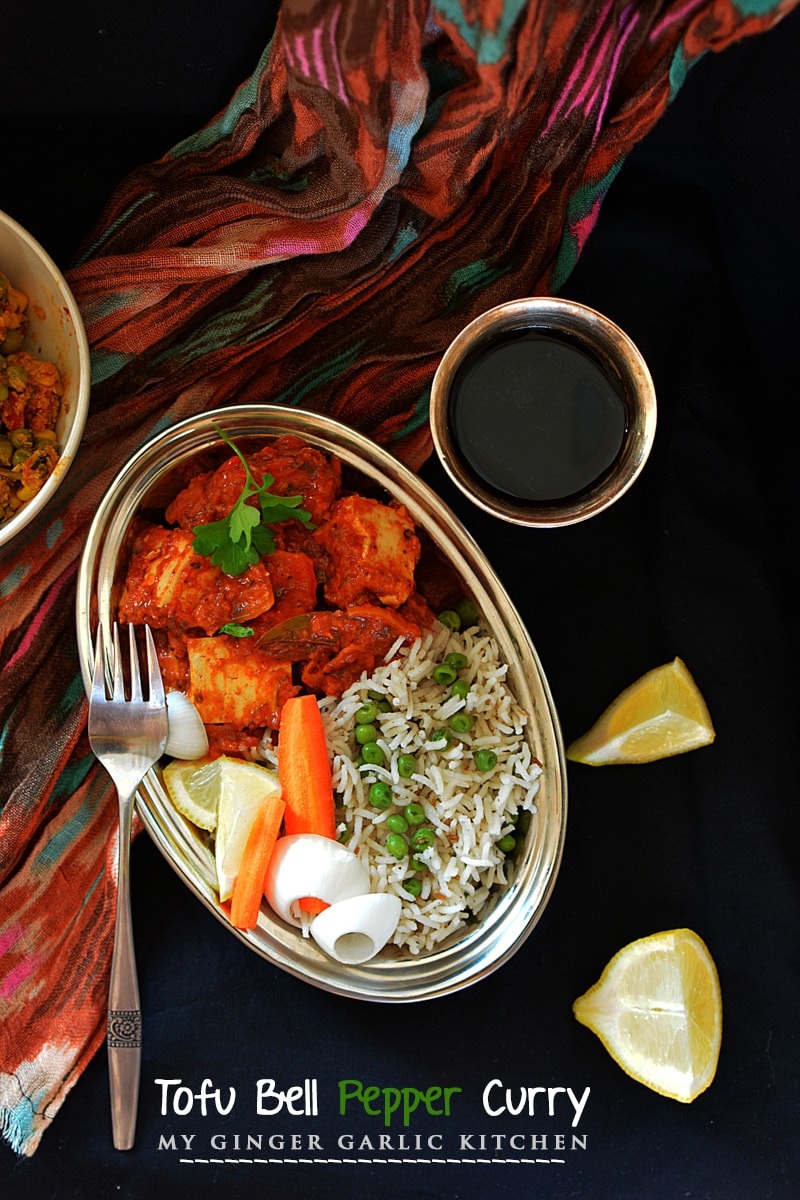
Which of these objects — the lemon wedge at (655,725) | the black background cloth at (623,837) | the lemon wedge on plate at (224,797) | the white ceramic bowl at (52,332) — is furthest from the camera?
the lemon wedge at (655,725)

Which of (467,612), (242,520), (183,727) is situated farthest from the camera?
(467,612)

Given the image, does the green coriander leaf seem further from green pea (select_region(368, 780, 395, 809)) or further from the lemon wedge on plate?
green pea (select_region(368, 780, 395, 809))

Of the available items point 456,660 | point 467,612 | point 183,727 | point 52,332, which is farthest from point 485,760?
point 52,332

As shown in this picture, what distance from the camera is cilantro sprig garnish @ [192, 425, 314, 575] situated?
1.90 m

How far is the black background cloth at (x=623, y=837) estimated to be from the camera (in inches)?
80.5

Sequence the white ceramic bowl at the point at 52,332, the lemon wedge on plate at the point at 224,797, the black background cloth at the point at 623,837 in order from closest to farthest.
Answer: the white ceramic bowl at the point at 52,332 < the lemon wedge on plate at the point at 224,797 < the black background cloth at the point at 623,837

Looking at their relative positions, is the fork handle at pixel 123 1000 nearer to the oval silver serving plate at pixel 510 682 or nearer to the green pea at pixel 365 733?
the oval silver serving plate at pixel 510 682

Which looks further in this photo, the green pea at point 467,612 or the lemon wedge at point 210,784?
the green pea at point 467,612

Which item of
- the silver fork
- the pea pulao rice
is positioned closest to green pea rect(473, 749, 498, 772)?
the pea pulao rice

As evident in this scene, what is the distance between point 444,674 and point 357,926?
1.69 ft

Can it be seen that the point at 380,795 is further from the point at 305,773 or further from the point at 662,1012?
the point at 662,1012

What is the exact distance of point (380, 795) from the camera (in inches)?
79.2

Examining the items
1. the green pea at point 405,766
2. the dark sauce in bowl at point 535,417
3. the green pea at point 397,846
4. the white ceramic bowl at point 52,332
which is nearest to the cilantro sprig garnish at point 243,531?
the white ceramic bowl at point 52,332

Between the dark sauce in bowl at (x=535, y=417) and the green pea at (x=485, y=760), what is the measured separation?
Result: 1.69 ft
